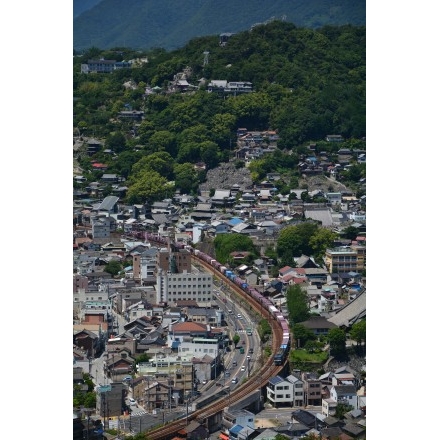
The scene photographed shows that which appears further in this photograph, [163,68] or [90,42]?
[163,68]

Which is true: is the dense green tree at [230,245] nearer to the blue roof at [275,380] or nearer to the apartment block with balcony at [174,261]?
the apartment block with balcony at [174,261]

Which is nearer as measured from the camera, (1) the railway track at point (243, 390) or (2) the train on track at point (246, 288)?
(1) the railway track at point (243, 390)

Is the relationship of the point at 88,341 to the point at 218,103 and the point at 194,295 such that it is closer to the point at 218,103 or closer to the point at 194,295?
the point at 194,295

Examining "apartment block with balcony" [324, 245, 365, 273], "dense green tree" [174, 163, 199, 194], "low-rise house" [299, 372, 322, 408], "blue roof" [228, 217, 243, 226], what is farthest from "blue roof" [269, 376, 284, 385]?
"dense green tree" [174, 163, 199, 194]

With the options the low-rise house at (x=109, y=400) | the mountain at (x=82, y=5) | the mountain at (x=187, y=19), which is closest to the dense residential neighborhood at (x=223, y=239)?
the low-rise house at (x=109, y=400)
